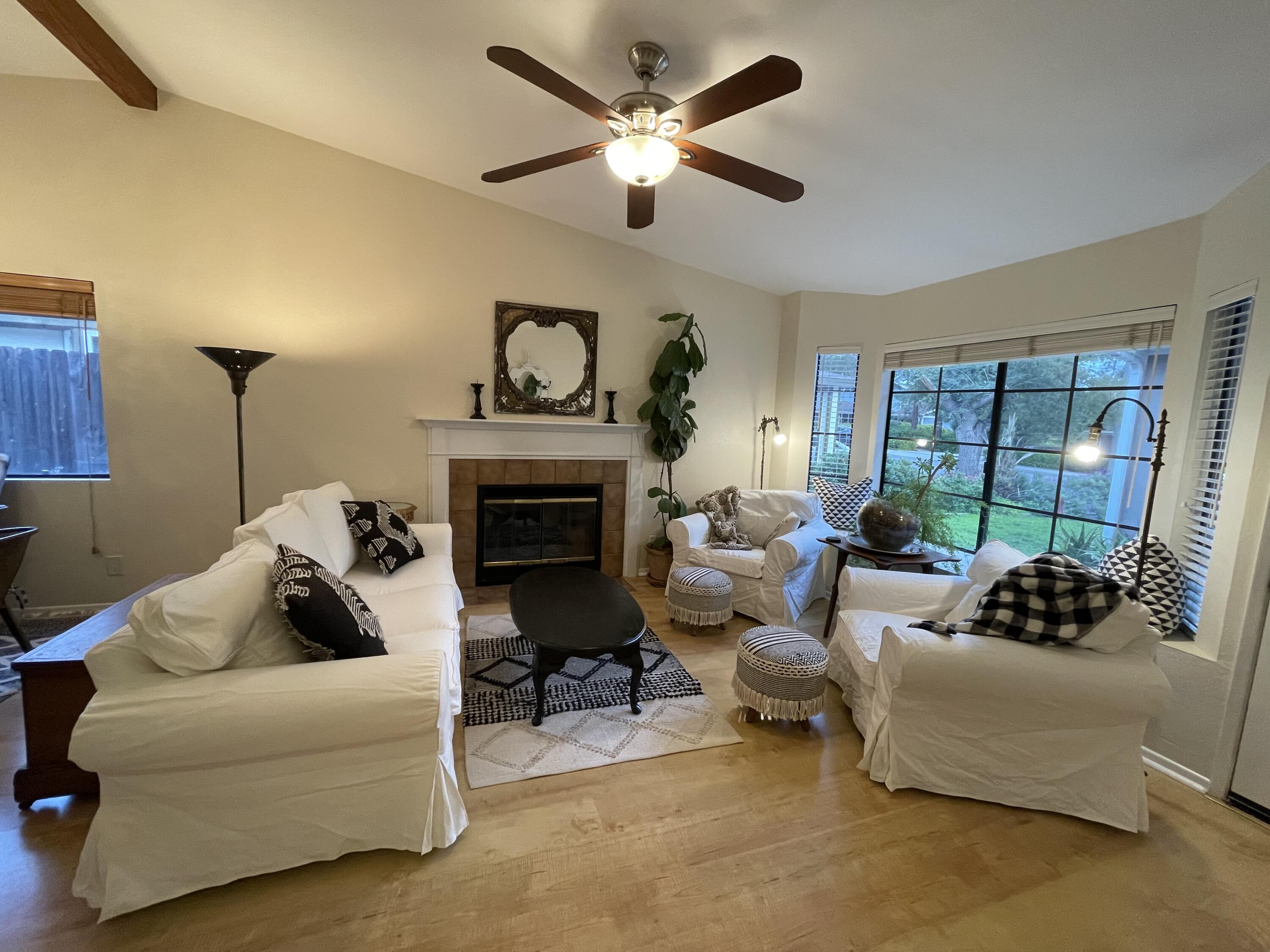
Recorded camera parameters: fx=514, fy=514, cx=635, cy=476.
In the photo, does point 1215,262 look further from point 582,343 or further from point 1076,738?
point 582,343

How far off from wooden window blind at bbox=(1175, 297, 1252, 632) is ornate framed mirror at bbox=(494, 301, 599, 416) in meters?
3.39

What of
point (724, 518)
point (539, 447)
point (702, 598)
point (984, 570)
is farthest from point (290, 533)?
point (984, 570)

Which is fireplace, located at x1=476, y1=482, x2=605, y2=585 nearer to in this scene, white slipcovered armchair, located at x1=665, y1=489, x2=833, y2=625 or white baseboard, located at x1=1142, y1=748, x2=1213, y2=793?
white slipcovered armchair, located at x1=665, y1=489, x2=833, y2=625

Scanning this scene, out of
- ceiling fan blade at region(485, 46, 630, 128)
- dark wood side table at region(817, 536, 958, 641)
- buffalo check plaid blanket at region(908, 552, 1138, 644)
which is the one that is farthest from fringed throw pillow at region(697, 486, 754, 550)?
ceiling fan blade at region(485, 46, 630, 128)

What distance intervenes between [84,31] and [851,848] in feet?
15.5

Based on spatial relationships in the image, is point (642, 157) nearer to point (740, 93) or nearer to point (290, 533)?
point (740, 93)

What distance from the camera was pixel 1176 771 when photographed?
2.12m

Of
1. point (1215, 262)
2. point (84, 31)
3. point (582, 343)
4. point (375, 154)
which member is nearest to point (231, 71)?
point (84, 31)

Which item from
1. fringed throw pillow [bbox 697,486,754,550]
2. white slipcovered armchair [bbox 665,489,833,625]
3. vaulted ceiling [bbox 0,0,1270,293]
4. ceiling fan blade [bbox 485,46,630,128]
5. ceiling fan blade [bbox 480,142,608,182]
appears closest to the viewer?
ceiling fan blade [bbox 485,46,630,128]

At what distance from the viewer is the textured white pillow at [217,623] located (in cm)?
136

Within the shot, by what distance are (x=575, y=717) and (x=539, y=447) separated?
2.15 metres

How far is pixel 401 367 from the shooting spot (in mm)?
3617

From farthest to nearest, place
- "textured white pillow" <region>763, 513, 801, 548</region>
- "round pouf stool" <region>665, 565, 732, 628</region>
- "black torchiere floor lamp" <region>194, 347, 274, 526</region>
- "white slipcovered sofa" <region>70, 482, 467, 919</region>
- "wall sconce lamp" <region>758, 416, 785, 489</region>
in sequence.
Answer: "wall sconce lamp" <region>758, 416, 785, 489</region> → "textured white pillow" <region>763, 513, 801, 548</region> → "round pouf stool" <region>665, 565, 732, 628</region> → "black torchiere floor lamp" <region>194, 347, 274, 526</region> → "white slipcovered sofa" <region>70, 482, 467, 919</region>

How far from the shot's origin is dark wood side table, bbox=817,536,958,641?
9.35ft
